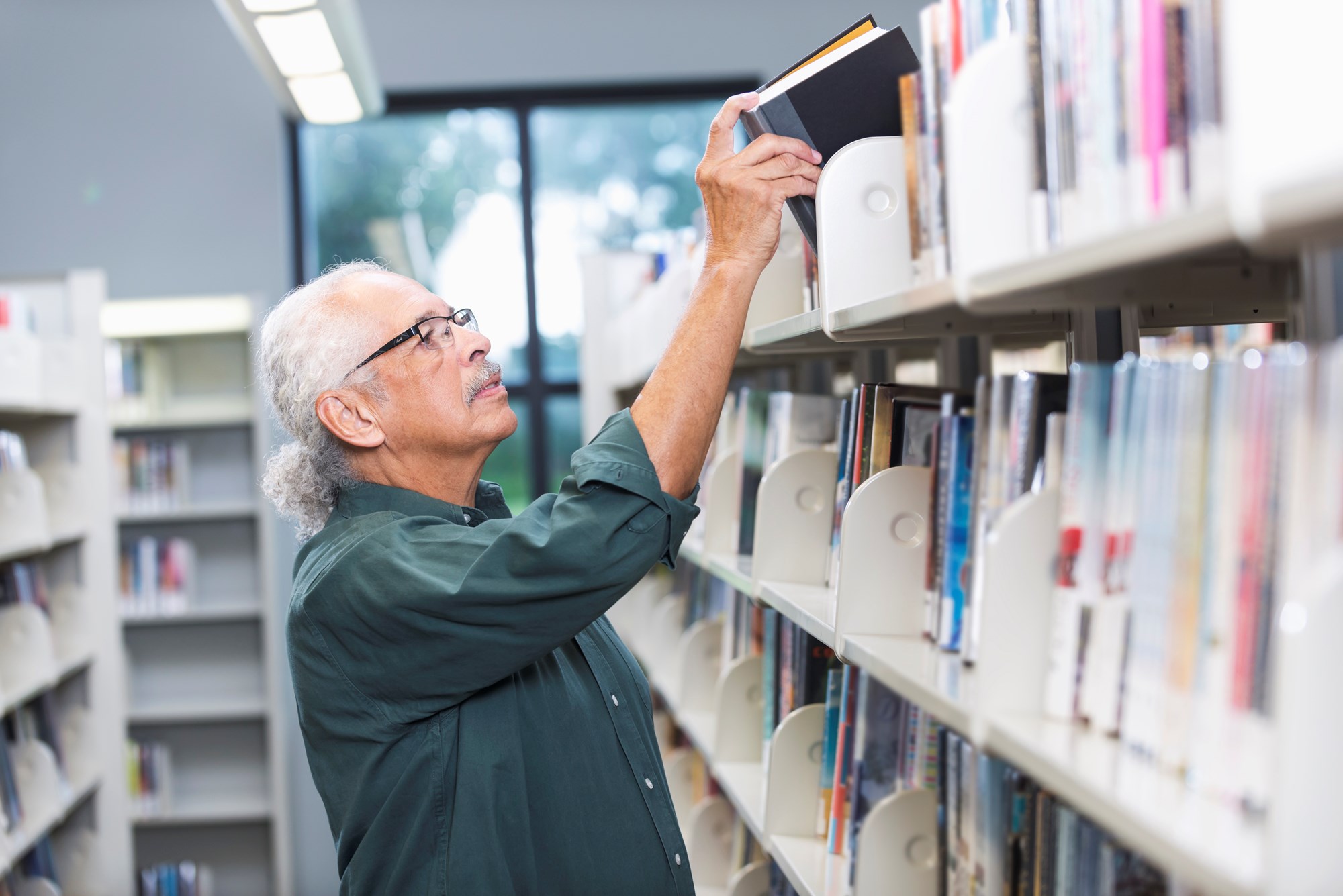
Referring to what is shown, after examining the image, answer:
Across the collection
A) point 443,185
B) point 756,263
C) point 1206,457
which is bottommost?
point 1206,457

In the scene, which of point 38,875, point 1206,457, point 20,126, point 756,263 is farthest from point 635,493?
point 20,126

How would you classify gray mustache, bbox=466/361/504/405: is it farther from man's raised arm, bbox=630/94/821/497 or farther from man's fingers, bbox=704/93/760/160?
man's fingers, bbox=704/93/760/160

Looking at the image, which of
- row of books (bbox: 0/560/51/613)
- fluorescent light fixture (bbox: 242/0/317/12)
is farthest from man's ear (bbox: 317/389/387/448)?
row of books (bbox: 0/560/51/613)

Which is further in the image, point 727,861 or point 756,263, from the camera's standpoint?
point 727,861

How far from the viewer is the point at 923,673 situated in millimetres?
1056

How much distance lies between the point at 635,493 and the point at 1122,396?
21.8 inches

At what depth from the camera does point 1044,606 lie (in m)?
0.90

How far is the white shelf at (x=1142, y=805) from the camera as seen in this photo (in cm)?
63

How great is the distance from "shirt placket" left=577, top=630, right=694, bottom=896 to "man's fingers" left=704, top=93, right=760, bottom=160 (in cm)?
68

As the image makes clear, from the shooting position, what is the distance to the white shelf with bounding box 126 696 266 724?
4.36 meters

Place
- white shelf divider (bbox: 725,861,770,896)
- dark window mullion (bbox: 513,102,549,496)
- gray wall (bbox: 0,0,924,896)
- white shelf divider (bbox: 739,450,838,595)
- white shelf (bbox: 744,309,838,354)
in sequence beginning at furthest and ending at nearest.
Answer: dark window mullion (bbox: 513,102,549,496)
gray wall (bbox: 0,0,924,896)
white shelf divider (bbox: 725,861,770,896)
white shelf divider (bbox: 739,450,838,595)
white shelf (bbox: 744,309,838,354)

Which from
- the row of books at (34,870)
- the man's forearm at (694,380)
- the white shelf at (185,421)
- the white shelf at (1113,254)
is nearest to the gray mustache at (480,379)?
the man's forearm at (694,380)

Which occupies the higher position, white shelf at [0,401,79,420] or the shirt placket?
white shelf at [0,401,79,420]

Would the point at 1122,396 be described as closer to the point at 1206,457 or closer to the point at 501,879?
the point at 1206,457
